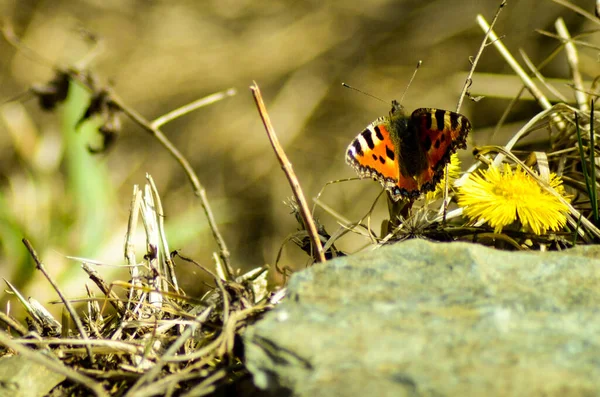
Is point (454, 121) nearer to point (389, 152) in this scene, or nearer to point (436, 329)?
point (389, 152)

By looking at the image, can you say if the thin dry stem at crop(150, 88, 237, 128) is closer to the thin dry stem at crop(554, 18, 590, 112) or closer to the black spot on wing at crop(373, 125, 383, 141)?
the black spot on wing at crop(373, 125, 383, 141)


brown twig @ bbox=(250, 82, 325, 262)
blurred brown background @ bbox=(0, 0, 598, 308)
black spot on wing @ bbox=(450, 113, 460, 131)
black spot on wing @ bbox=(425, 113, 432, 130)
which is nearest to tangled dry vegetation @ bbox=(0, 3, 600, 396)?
brown twig @ bbox=(250, 82, 325, 262)

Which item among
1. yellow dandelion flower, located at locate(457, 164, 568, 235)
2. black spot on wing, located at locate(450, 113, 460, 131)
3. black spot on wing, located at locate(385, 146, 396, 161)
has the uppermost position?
black spot on wing, located at locate(450, 113, 460, 131)

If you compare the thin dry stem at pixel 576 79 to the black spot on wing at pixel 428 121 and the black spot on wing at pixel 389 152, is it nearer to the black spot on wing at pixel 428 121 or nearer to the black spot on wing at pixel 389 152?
the black spot on wing at pixel 428 121

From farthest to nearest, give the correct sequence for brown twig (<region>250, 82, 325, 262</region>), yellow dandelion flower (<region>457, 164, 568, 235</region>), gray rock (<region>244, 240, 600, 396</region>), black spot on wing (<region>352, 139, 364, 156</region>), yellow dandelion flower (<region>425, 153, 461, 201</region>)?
1. black spot on wing (<region>352, 139, 364, 156</region>)
2. yellow dandelion flower (<region>425, 153, 461, 201</region>)
3. yellow dandelion flower (<region>457, 164, 568, 235</region>)
4. brown twig (<region>250, 82, 325, 262</region>)
5. gray rock (<region>244, 240, 600, 396</region>)

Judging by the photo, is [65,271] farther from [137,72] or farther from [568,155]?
[568,155]

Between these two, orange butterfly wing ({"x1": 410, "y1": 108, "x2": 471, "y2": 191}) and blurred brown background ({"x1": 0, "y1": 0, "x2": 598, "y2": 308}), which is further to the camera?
blurred brown background ({"x1": 0, "y1": 0, "x2": 598, "y2": 308})
